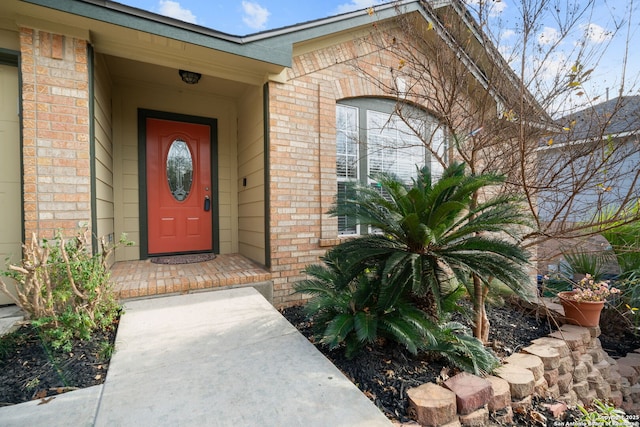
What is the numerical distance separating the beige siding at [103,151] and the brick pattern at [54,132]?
233 millimetres

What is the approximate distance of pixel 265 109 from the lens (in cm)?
381

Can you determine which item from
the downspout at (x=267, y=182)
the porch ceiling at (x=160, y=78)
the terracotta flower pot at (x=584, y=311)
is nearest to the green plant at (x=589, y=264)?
the terracotta flower pot at (x=584, y=311)

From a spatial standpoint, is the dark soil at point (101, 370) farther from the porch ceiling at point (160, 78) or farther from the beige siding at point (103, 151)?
the porch ceiling at point (160, 78)

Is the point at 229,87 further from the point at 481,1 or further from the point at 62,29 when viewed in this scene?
the point at 481,1

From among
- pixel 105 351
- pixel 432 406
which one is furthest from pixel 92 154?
pixel 432 406

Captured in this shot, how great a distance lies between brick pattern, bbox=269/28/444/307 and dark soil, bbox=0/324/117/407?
1.93 meters

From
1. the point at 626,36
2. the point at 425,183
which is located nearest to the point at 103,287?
the point at 425,183

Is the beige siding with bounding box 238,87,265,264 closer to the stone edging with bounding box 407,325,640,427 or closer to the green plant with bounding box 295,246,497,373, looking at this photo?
the green plant with bounding box 295,246,497,373

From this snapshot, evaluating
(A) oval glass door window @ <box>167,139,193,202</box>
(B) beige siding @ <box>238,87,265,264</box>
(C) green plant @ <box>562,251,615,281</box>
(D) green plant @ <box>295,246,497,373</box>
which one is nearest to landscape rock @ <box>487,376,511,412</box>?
(D) green plant @ <box>295,246,497,373</box>

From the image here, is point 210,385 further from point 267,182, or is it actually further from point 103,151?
point 103,151

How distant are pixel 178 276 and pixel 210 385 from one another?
2.02 meters

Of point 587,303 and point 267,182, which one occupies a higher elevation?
point 267,182

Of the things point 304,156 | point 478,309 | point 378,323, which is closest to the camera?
point 378,323

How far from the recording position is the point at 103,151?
3510 millimetres
